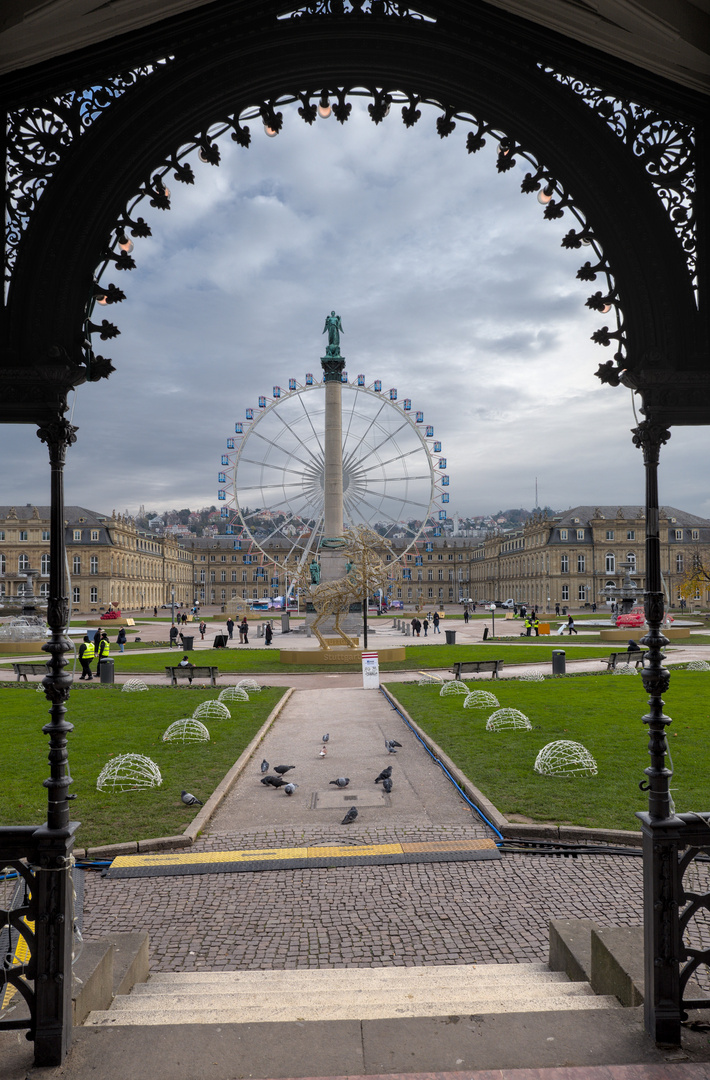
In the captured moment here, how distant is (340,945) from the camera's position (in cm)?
631

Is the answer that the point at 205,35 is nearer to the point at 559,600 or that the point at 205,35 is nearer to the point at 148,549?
the point at 559,600

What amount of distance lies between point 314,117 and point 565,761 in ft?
35.8

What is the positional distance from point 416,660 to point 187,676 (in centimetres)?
1202

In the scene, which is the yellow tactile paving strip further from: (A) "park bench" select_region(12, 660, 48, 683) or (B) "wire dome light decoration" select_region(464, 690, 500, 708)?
(A) "park bench" select_region(12, 660, 48, 683)

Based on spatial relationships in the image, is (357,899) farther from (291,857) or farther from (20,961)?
(20,961)

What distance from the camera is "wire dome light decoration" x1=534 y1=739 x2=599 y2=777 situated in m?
12.0

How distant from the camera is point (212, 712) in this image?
18562 mm

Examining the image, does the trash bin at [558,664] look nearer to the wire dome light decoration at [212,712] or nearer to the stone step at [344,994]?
the wire dome light decoration at [212,712]

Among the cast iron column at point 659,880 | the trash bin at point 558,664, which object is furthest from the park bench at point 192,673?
the cast iron column at point 659,880

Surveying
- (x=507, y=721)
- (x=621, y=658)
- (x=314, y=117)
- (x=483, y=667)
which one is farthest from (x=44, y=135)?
(x=621, y=658)

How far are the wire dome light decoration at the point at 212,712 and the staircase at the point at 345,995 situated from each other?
12.8 metres

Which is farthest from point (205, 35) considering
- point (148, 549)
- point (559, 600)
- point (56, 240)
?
point (148, 549)

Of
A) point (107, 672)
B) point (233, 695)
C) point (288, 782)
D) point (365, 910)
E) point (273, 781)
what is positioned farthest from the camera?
point (107, 672)

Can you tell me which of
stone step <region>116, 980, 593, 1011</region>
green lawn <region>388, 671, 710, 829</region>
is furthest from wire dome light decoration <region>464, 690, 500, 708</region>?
stone step <region>116, 980, 593, 1011</region>
